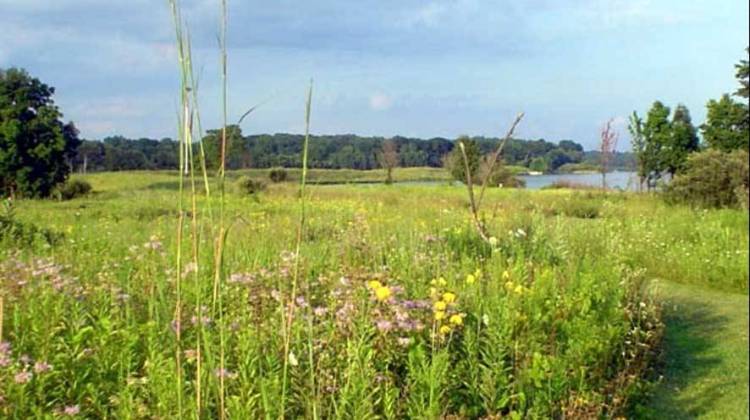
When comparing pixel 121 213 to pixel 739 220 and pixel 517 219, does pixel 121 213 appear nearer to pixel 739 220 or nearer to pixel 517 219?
pixel 517 219

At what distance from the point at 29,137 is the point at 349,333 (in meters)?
28.1

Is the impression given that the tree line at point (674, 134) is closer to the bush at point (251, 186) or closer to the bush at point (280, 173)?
the bush at point (251, 186)

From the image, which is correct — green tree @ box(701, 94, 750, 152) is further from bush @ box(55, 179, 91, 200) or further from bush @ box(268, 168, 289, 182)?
bush @ box(55, 179, 91, 200)

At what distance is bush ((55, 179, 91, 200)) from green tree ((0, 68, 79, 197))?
944 mm

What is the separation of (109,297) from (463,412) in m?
1.66

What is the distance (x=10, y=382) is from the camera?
1.99 m

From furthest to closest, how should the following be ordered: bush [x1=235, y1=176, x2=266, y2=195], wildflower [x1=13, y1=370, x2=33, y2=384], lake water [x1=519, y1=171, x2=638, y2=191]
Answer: bush [x1=235, y1=176, x2=266, y2=195] → lake water [x1=519, y1=171, x2=638, y2=191] → wildflower [x1=13, y1=370, x2=33, y2=384]

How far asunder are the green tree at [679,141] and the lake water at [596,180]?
178 inches

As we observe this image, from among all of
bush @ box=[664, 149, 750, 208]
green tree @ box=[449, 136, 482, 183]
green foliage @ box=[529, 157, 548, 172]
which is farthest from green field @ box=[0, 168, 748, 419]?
bush @ box=[664, 149, 750, 208]

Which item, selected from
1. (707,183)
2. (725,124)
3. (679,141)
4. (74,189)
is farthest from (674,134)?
(74,189)

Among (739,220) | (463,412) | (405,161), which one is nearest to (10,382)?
(463,412)

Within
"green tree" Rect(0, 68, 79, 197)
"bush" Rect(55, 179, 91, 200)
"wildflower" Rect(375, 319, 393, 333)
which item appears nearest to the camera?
"wildflower" Rect(375, 319, 393, 333)

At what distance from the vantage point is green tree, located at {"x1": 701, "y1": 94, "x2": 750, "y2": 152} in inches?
727

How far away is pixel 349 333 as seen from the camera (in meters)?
2.71
